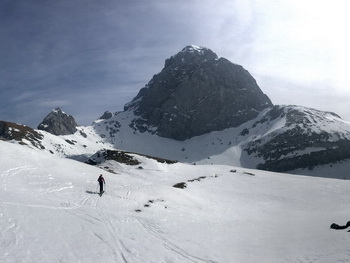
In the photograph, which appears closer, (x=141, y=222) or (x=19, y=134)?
(x=141, y=222)

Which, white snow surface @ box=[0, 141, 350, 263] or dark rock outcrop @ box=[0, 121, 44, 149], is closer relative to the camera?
white snow surface @ box=[0, 141, 350, 263]

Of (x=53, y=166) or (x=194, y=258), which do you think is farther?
(x=53, y=166)

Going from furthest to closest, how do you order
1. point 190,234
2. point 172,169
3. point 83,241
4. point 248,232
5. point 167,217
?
point 172,169
point 167,217
point 248,232
point 190,234
point 83,241

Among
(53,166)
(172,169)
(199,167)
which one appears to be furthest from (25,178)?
(199,167)

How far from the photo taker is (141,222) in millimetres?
25156

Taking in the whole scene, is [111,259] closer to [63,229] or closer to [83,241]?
[83,241]

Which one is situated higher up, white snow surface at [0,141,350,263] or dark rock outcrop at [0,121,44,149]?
dark rock outcrop at [0,121,44,149]

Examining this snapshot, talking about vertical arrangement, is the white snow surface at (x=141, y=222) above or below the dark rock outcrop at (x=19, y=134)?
below

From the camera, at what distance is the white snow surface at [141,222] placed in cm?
1730

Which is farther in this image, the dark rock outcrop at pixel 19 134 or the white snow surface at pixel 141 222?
the dark rock outcrop at pixel 19 134

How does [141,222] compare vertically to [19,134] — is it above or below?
below

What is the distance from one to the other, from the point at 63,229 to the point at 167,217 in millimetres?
10634

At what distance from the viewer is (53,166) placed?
45.1 meters

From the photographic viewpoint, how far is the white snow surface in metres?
17.3
